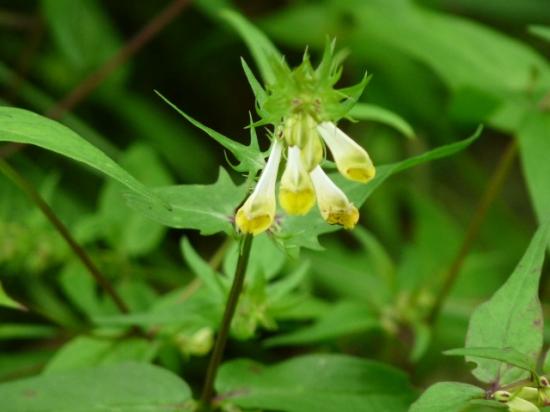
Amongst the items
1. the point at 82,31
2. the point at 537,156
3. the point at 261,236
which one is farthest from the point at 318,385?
the point at 82,31

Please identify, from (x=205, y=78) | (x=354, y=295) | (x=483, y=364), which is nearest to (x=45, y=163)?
(x=205, y=78)

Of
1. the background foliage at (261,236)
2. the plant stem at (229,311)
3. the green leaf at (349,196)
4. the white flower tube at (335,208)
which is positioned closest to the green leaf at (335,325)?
the background foliage at (261,236)

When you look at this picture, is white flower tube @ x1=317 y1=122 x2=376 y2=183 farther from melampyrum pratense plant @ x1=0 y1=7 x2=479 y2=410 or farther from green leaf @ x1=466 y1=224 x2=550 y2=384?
green leaf @ x1=466 y1=224 x2=550 y2=384

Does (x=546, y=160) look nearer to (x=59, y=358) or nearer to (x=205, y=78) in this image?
(x=59, y=358)

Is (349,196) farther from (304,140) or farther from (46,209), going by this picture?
(46,209)

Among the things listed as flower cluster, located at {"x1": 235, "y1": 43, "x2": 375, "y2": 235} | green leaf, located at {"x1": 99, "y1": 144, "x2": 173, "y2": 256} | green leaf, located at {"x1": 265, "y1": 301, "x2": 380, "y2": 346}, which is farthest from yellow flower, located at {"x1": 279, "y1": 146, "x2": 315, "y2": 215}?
green leaf, located at {"x1": 99, "y1": 144, "x2": 173, "y2": 256}

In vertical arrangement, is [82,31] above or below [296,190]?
above
